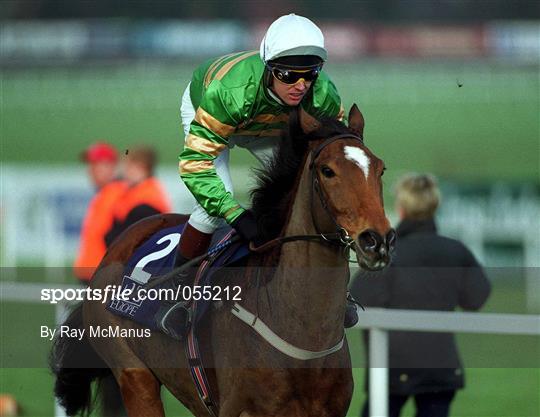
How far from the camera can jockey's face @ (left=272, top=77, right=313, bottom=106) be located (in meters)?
3.11

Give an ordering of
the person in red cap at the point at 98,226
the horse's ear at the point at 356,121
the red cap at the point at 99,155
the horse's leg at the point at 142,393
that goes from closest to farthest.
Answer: the horse's ear at the point at 356,121 → the horse's leg at the point at 142,393 → the person in red cap at the point at 98,226 → the red cap at the point at 99,155

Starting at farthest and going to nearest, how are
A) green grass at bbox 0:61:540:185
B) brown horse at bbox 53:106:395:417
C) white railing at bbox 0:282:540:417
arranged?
green grass at bbox 0:61:540:185 → white railing at bbox 0:282:540:417 → brown horse at bbox 53:106:395:417

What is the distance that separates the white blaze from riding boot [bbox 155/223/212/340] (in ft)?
2.49

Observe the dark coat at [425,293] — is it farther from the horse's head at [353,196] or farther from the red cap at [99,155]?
the red cap at [99,155]

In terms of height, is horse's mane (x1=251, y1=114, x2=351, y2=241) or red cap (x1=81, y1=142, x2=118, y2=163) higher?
horse's mane (x1=251, y1=114, x2=351, y2=241)

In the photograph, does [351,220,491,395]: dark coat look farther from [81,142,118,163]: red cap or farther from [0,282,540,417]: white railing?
[81,142,118,163]: red cap

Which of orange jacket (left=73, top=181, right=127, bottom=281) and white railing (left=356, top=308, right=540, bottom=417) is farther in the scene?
orange jacket (left=73, top=181, right=127, bottom=281)

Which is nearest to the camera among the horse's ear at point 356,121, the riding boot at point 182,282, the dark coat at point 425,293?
the horse's ear at point 356,121

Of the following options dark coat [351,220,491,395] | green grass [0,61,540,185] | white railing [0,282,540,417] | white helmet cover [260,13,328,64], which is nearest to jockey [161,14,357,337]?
white helmet cover [260,13,328,64]

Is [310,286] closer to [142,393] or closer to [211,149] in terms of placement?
[211,149]

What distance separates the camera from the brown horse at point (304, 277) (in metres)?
2.74

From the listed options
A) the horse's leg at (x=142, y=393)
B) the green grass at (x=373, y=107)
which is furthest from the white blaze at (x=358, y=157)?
the green grass at (x=373, y=107)

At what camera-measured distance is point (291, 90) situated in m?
3.12

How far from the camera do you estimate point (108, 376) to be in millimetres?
4203
